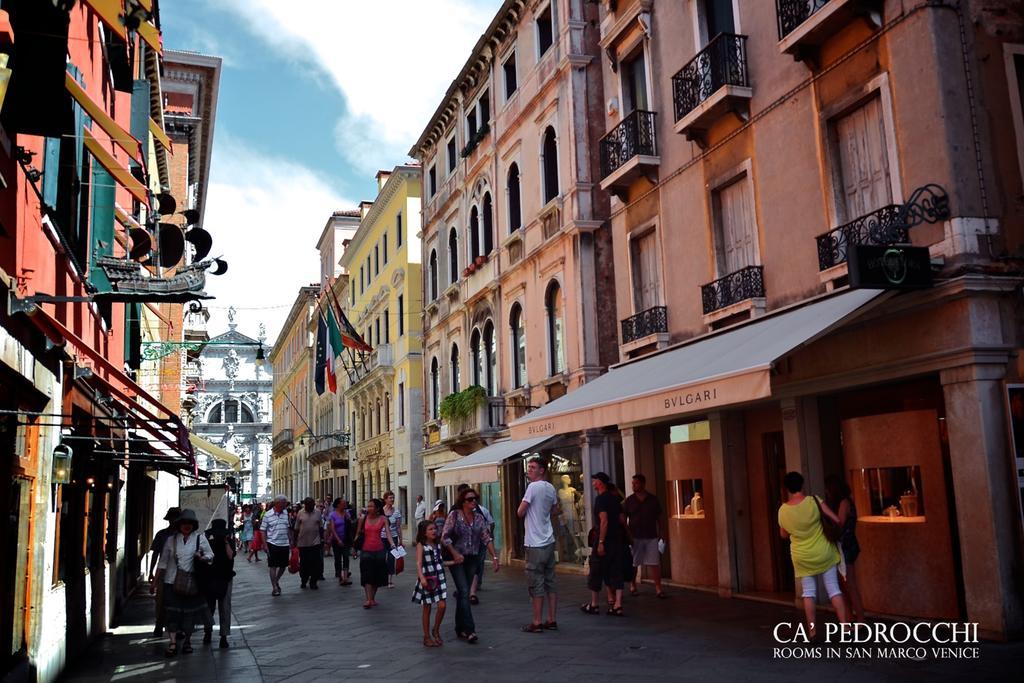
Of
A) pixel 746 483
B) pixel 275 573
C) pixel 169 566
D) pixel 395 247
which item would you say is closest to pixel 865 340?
pixel 746 483

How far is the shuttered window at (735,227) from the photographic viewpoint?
13133mm

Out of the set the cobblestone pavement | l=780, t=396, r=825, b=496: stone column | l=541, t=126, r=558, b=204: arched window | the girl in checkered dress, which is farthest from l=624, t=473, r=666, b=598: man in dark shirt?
l=541, t=126, r=558, b=204: arched window

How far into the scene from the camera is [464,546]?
36.5 ft

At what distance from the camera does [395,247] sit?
35812mm

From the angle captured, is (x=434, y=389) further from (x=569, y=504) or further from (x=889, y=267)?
(x=889, y=267)

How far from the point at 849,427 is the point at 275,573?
11.1m

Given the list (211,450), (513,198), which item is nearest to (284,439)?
(211,450)

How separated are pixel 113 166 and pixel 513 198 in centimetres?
1363

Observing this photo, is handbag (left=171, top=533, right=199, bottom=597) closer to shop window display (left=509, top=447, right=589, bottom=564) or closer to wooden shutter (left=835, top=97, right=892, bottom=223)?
wooden shutter (left=835, top=97, right=892, bottom=223)

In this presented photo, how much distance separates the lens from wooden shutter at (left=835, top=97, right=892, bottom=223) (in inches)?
416

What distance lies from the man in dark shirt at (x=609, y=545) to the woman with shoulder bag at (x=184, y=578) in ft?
15.3

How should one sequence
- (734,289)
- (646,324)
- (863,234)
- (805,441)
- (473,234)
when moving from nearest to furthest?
(863,234) → (805,441) → (734,289) → (646,324) → (473,234)

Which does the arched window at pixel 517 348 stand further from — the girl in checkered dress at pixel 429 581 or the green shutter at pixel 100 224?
the girl in checkered dress at pixel 429 581

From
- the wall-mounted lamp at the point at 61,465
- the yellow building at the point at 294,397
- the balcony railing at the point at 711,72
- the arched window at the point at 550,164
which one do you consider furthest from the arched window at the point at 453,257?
the yellow building at the point at 294,397
